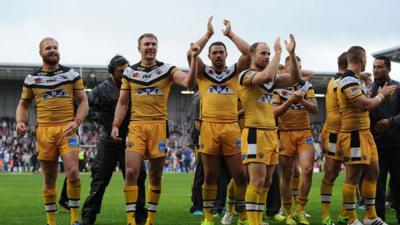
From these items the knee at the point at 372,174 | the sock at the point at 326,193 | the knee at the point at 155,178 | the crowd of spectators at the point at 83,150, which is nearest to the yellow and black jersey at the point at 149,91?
the knee at the point at 155,178

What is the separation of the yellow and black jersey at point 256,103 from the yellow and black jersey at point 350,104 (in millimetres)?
1145

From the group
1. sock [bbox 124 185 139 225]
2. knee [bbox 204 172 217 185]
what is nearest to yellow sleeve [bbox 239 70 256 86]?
knee [bbox 204 172 217 185]

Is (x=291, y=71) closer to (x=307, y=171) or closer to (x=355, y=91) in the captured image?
(x=355, y=91)

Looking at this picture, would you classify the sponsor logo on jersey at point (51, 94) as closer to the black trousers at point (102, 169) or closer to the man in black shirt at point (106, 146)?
the man in black shirt at point (106, 146)

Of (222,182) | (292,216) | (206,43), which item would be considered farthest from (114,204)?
(206,43)

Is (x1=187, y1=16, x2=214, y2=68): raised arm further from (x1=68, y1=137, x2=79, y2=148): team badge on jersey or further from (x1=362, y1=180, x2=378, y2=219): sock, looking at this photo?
(x1=362, y1=180, x2=378, y2=219): sock

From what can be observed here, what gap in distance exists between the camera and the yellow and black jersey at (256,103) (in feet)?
26.8

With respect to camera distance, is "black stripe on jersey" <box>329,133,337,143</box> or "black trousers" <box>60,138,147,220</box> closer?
"black stripe on jersey" <box>329,133,337,143</box>

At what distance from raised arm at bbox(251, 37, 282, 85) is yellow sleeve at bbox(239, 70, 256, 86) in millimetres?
98

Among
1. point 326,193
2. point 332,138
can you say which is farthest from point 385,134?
point 326,193

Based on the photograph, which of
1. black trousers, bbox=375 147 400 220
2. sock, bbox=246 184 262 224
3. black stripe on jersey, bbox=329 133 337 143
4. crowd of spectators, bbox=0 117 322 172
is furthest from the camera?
crowd of spectators, bbox=0 117 322 172

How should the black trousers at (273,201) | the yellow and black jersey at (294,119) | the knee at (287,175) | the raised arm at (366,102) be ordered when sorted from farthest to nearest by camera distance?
1. the black trousers at (273,201)
2. the knee at (287,175)
3. the yellow and black jersey at (294,119)
4. the raised arm at (366,102)

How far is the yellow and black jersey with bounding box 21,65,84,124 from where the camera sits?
875 centimetres

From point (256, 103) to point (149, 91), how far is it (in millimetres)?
1494
